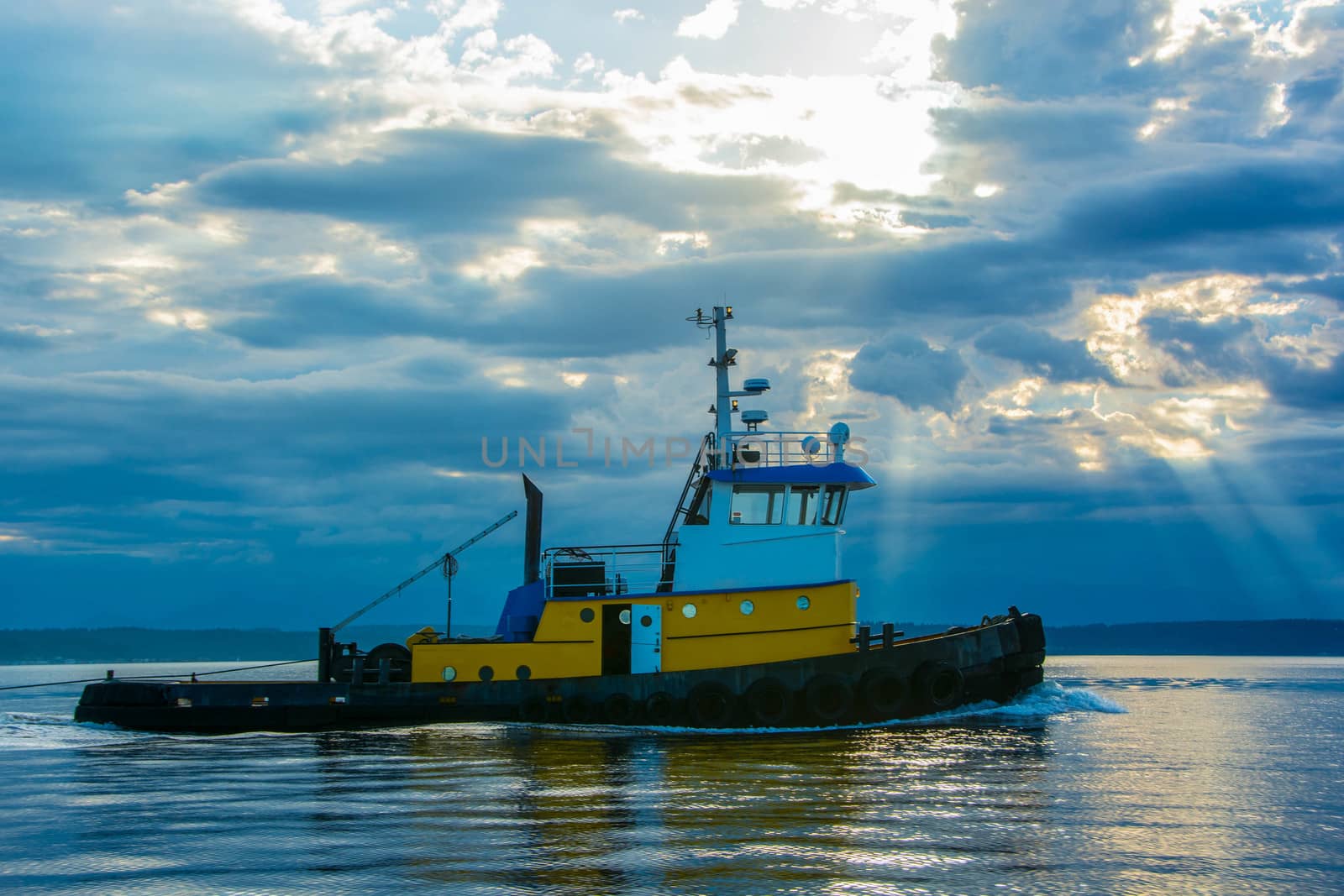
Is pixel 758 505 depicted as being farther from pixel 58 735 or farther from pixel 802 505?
pixel 58 735

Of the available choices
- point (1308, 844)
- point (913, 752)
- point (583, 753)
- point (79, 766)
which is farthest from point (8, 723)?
point (1308, 844)

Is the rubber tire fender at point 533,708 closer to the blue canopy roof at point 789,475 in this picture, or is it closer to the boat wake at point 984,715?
the boat wake at point 984,715

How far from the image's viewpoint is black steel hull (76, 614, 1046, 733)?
20406 millimetres

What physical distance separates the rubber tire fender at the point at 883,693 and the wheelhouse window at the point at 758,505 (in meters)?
3.50

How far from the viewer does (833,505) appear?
22016 millimetres

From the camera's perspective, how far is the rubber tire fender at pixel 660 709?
67.3 feet

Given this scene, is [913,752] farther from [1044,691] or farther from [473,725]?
[1044,691]

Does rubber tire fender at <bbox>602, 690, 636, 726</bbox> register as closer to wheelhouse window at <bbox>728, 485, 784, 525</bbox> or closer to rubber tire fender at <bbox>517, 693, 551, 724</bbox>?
rubber tire fender at <bbox>517, 693, 551, 724</bbox>

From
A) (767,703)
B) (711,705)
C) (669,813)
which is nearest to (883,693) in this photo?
(767,703)

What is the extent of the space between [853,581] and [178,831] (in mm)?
12597

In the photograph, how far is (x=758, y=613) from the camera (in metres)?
20.7

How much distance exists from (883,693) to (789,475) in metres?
4.47

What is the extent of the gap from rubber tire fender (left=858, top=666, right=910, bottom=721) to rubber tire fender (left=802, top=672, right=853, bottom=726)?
304 millimetres

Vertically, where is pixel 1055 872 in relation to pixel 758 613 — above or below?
below
